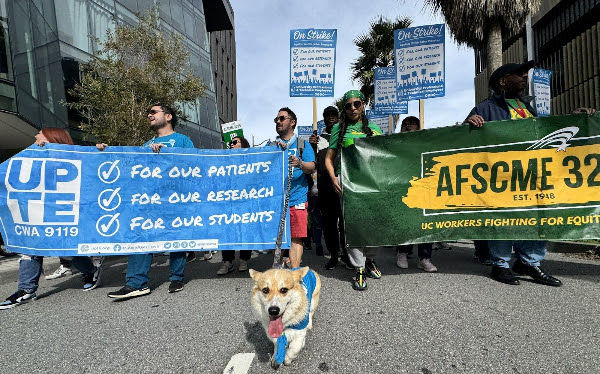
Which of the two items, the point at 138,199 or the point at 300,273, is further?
the point at 138,199

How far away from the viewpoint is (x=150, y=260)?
11.8 feet

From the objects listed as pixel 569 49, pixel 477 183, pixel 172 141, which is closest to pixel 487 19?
pixel 477 183

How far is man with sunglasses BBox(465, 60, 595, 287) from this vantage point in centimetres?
334

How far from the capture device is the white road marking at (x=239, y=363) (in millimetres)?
1823

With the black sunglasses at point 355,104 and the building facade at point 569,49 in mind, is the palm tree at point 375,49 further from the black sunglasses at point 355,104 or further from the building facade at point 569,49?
the black sunglasses at point 355,104

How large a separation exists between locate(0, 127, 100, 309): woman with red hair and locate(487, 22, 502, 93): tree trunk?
9.44 m

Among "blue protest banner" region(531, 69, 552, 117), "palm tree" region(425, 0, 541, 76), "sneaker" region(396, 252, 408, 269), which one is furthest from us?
"palm tree" region(425, 0, 541, 76)

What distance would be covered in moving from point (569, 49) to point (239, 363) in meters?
16.7

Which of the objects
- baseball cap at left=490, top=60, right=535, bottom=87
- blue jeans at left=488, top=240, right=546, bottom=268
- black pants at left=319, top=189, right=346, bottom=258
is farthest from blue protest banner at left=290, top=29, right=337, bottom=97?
blue jeans at left=488, top=240, right=546, bottom=268

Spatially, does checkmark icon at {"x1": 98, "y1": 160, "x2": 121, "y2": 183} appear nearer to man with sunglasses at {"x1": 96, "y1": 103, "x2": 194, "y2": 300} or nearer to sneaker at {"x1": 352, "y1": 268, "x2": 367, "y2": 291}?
man with sunglasses at {"x1": 96, "y1": 103, "x2": 194, "y2": 300}

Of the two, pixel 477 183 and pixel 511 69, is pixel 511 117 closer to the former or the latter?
pixel 511 69

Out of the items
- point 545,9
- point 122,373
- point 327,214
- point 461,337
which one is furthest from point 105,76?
point 545,9

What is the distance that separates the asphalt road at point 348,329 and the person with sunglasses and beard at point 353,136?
28cm

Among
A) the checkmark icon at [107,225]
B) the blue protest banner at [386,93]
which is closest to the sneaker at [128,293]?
the checkmark icon at [107,225]
